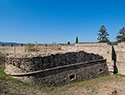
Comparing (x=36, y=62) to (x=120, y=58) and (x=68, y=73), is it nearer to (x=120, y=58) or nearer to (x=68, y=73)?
(x=68, y=73)

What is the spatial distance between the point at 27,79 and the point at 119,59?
44.2 ft

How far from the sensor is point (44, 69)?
876 centimetres

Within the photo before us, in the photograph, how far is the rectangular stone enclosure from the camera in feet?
26.6

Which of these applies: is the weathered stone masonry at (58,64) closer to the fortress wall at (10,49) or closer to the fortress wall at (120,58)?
the fortress wall at (120,58)

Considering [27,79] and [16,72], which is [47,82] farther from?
[16,72]

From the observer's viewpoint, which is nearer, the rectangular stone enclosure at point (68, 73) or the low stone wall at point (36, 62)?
the low stone wall at point (36, 62)

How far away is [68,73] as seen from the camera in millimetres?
10484

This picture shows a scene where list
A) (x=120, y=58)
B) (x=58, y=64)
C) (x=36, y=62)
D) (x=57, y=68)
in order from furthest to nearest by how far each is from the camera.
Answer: (x=120, y=58)
(x=58, y=64)
(x=57, y=68)
(x=36, y=62)

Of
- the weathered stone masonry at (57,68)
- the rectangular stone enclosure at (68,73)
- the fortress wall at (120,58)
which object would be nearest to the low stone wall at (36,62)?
the weathered stone masonry at (57,68)

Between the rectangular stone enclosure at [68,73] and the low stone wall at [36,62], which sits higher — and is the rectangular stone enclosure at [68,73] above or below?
below

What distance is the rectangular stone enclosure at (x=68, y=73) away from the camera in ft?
26.6

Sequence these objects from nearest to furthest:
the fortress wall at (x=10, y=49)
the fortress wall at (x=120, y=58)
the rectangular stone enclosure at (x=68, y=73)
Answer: the rectangular stone enclosure at (x=68, y=73) < the fortress wall at (x=120, y=58) < the fortress wall at (x=10, y=49)

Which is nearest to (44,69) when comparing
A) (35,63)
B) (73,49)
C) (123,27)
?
(35,63)

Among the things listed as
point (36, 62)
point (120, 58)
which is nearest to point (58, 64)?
point (36, 62)
